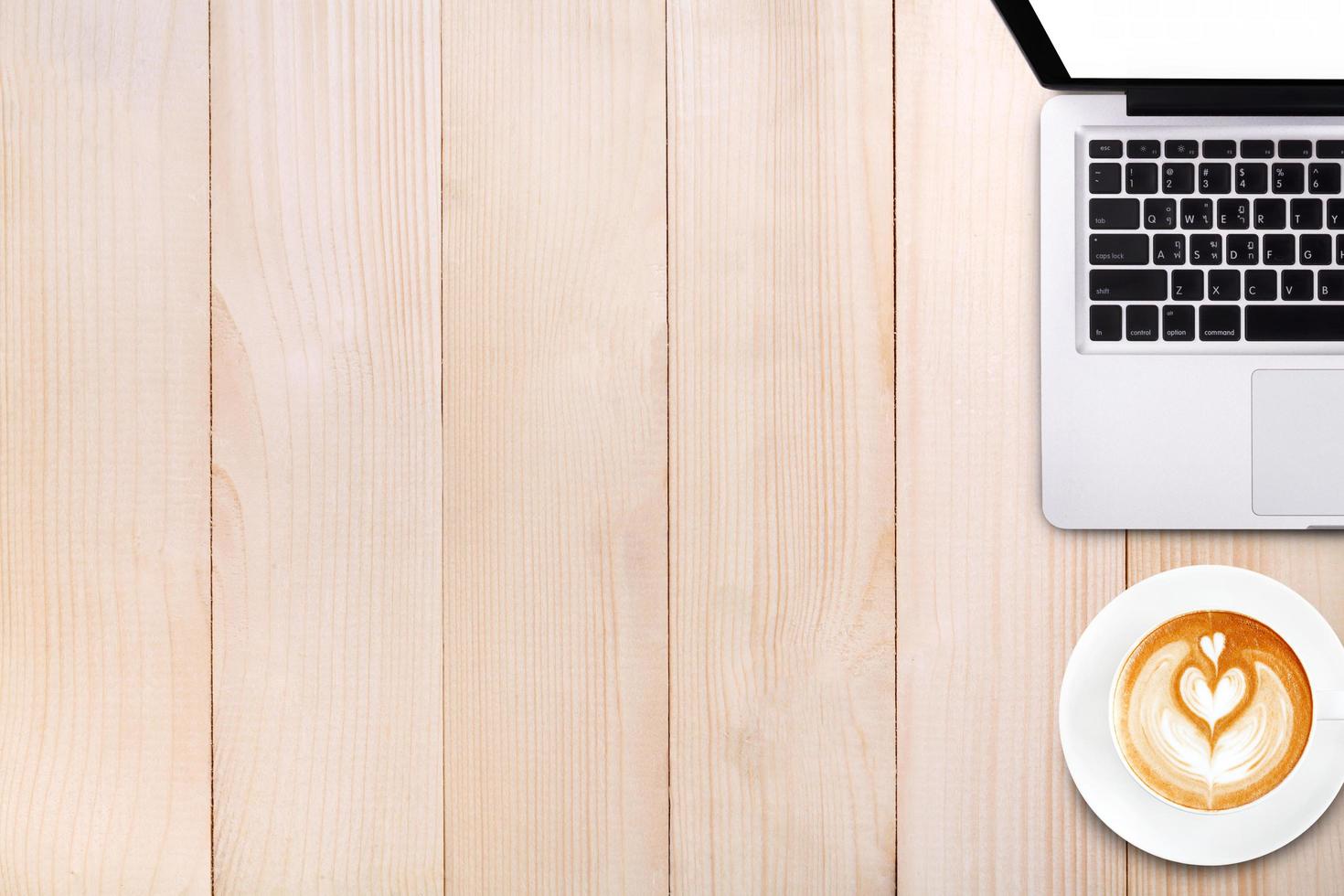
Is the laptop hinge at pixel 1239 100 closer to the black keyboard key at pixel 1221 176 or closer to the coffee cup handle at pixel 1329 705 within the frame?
the black keyboard key at pixel 1221 176

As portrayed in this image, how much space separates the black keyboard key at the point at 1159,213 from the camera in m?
0.52

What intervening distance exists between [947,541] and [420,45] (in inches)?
16.9

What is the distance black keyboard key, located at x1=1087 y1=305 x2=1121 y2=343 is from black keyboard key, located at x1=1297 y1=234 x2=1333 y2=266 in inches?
4.2

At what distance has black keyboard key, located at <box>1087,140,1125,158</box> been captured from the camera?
52cm

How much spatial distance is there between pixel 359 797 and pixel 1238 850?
20.2 inches

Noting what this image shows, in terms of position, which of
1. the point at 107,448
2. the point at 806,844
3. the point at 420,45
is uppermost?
the point at 420,45

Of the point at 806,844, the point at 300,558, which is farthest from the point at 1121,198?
the point at 300,558

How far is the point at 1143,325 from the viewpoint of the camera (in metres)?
0.52

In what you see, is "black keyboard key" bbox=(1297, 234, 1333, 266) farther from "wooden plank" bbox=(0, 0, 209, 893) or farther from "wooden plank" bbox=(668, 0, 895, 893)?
"wooden plank" bbox=(0, 0, 209, 893)

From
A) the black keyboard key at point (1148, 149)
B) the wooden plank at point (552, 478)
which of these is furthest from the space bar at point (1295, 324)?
the wooden plank at point (552, 478)

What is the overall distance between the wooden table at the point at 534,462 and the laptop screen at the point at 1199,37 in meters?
0.06

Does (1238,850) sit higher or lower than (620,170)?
lower

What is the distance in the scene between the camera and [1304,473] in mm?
522

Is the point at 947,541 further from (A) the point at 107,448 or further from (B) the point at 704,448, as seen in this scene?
(A) the point at 107,448
